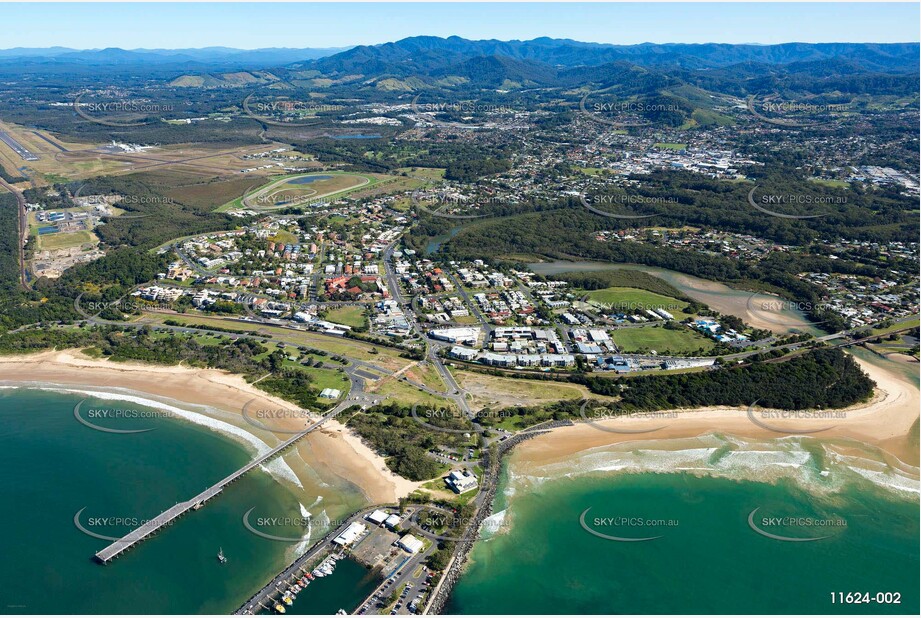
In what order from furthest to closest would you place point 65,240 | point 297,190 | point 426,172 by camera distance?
point 426,172 → point 297,190 → point 65,240

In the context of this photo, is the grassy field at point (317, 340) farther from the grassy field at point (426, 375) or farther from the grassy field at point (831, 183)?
the grassy field at point (831, 183)

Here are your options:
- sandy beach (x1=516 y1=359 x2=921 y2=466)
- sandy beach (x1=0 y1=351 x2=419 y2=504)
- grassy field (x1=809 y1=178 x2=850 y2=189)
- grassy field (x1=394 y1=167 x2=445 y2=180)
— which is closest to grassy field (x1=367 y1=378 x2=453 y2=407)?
sandy beach (x1=0 y1=351 x2=419 y2=504)

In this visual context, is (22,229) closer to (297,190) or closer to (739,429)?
(297,190)

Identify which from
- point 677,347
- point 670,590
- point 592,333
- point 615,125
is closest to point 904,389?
point 677,347

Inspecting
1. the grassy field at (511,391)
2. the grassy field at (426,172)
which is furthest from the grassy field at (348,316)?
the grassy field at (426,172)

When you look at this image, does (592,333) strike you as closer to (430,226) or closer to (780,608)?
(780,608)

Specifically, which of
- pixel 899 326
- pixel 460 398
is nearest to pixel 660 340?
pixel 460 398
